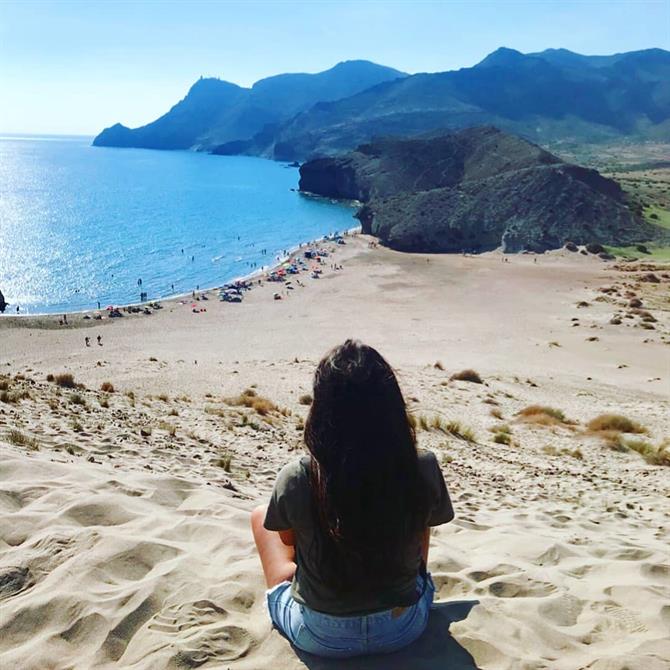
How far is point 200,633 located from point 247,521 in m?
2.02

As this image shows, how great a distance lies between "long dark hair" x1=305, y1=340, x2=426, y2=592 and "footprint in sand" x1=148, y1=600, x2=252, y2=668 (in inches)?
32.8

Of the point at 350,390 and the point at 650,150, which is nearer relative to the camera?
the point at 350,390

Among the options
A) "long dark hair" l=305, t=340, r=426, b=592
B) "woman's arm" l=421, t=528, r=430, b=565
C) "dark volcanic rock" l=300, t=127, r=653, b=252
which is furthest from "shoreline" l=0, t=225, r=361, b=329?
"long dark hair" l=305, t=340, r=426, b=592

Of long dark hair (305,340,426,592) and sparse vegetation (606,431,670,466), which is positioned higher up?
long dark hair (305,340,426,592)

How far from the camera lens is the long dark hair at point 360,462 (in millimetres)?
2709

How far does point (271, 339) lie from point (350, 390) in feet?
102

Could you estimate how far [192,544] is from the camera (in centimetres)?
464

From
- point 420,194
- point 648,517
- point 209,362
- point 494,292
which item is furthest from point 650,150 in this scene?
point 648,517

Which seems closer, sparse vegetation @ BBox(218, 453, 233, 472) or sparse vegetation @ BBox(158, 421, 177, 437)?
sparse vegetation @ BBox(218, 453, 233, 472)

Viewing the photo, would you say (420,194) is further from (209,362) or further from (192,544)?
(192,544)

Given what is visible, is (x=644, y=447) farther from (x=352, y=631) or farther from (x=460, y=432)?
(x=352, y=631)

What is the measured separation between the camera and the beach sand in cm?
326

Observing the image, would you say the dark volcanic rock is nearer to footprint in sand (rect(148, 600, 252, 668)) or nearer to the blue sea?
the blue sea

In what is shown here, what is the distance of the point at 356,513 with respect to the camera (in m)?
2.75
